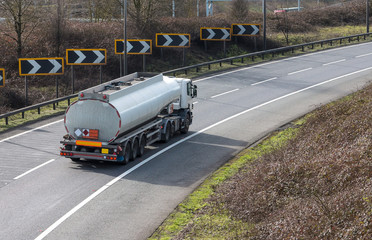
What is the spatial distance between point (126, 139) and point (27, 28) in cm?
2503

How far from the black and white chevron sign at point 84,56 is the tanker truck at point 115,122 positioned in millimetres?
8523

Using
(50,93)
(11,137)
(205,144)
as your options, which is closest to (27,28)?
(50,93)

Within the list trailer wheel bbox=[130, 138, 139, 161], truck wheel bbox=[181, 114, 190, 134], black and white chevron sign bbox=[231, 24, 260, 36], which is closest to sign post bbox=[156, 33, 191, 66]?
black and white chevron sign bbox=[231, 24, 260, 36]

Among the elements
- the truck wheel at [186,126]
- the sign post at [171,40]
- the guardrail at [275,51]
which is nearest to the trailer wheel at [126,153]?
the truck wheel at [186,126]

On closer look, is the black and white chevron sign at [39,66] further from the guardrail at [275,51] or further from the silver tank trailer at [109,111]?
the guardrail at [275,51]

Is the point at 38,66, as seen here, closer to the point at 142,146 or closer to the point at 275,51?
the point at 142,146

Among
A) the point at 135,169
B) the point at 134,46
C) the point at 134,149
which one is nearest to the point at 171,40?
the point at 134,46

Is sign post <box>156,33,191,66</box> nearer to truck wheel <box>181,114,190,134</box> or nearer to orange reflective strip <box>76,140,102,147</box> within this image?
truck wheel <box>181,114,190,134</box>

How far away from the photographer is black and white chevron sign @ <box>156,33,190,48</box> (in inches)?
1467

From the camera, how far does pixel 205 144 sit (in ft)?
72.2

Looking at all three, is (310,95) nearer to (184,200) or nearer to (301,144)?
(301,144)

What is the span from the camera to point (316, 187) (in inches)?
509

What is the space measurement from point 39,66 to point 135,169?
11.5 meters

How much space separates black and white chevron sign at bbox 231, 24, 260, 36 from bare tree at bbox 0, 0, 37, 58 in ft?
51.2
